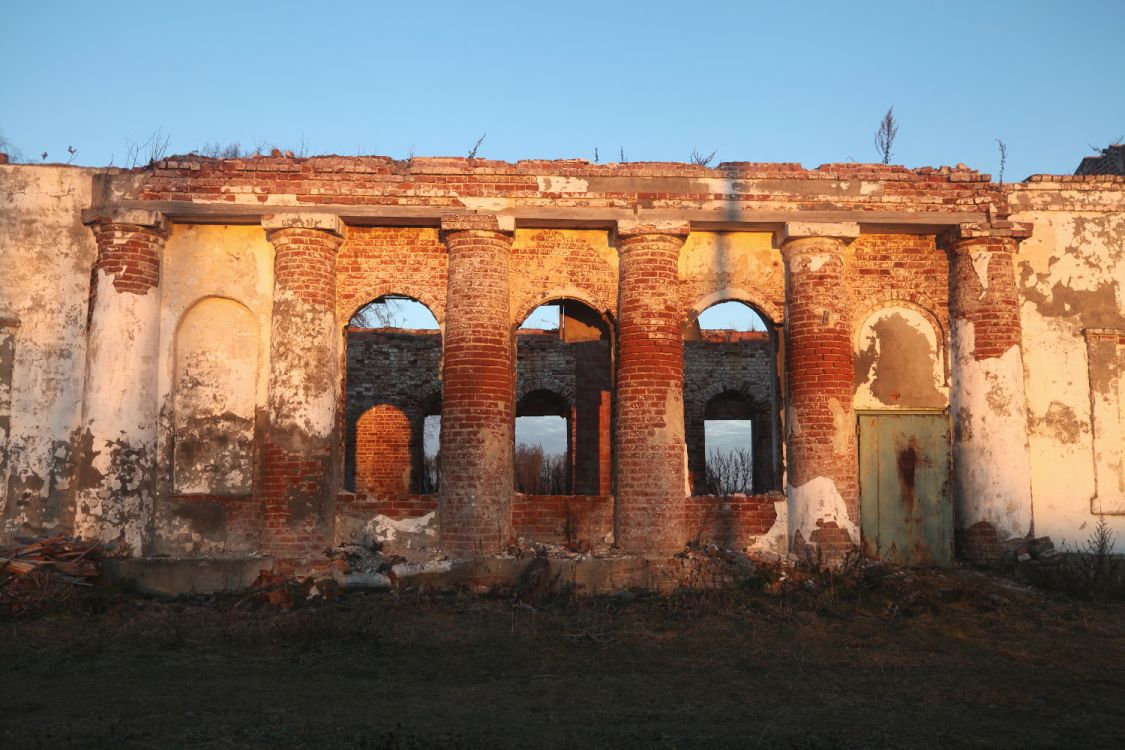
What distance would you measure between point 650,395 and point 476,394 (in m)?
1.90

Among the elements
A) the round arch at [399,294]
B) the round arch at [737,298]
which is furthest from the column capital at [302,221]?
the round arch at [737,298]

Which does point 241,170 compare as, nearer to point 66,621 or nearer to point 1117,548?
point 66,621

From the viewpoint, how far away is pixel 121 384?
36.8 ft

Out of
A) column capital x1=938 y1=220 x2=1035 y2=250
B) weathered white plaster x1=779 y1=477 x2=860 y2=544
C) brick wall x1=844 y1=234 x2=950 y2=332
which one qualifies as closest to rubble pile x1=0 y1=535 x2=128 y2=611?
weathered white plaster x1=779 y1=477 x2=860 y2=544

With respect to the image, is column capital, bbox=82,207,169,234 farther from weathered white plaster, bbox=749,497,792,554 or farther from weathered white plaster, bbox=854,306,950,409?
weathered white plaster, bbox=854,306,950,409

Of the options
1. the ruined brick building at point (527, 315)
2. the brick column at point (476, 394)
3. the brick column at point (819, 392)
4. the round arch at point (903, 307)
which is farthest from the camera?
the round arch at point (903, 307)

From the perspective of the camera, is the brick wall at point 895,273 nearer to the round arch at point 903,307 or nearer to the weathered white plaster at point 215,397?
the round arch at point 903,307

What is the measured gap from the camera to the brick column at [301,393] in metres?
11.1

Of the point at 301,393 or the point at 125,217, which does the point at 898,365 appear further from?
the point at 125,217

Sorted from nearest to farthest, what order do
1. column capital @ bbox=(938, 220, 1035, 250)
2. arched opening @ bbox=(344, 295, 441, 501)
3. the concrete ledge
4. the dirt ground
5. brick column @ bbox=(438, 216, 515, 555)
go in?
1. the dirt ground
2. the concrete ledge
3. brick column @ bbox=(438, 216, 515, 555)
4. column capital @ bbox=(938, 220, 1035, 250)
5. arched opening @ bbox=(344, 295, 441, 501)

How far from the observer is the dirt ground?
6.06 meters

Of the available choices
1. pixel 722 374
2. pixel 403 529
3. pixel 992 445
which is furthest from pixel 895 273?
pixel 722 374

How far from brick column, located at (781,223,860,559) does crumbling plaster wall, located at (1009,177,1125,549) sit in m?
2.16

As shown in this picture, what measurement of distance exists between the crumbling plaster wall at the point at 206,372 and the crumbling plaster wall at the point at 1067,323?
868 centimetres
